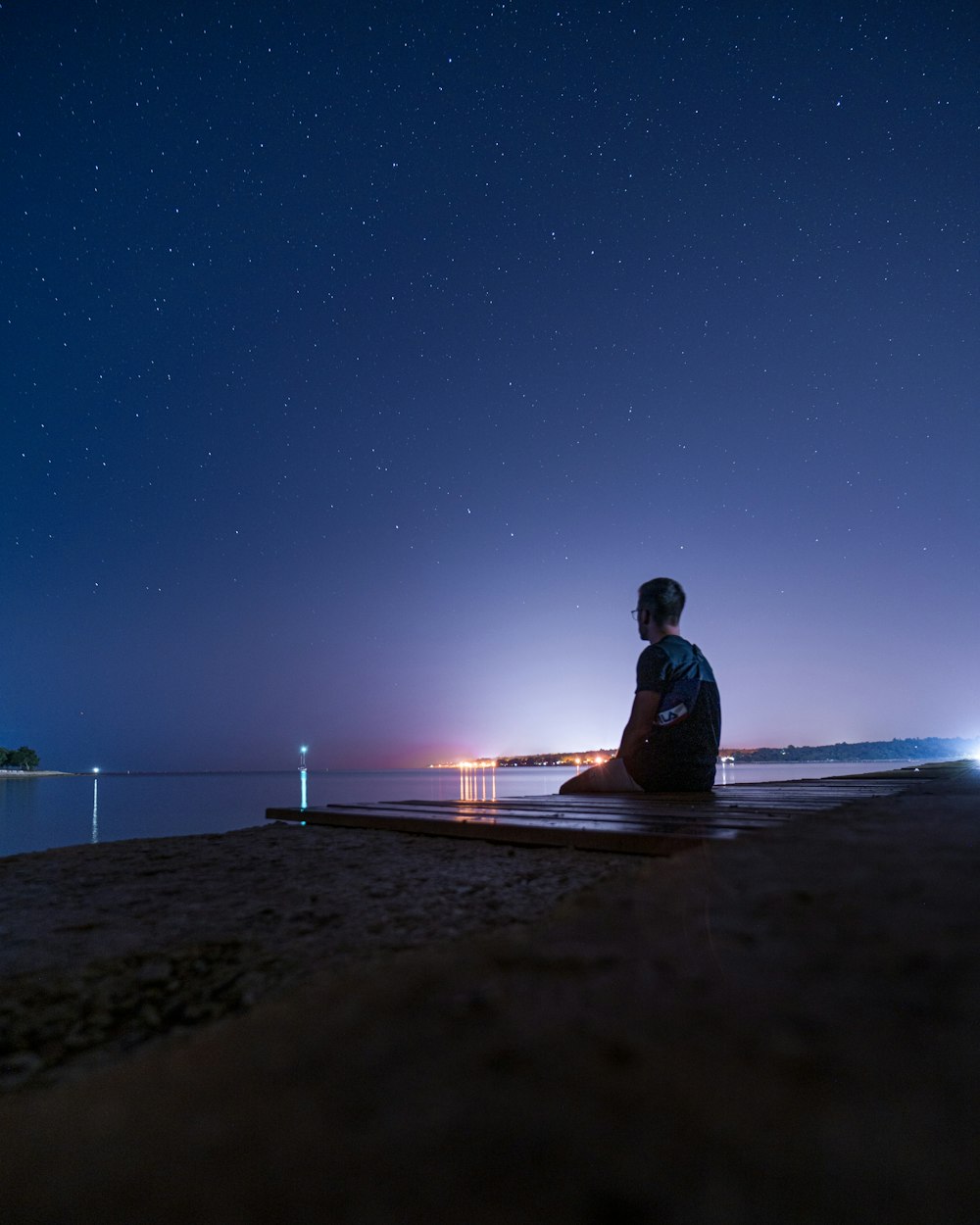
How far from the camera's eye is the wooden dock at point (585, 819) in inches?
73.9

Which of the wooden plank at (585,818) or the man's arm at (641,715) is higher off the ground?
the man's arm at (641,715)

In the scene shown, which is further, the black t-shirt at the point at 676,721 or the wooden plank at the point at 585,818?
the black t-shirt at the point at 676,721

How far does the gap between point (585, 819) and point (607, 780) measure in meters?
2.32

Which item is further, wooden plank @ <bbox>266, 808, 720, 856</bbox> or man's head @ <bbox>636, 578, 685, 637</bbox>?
man's head @ <bbox>636, 578, 685, 637</bbox>

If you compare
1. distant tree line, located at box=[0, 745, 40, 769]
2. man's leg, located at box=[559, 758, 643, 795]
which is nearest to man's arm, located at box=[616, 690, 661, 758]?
man's leg, located at box=[559, 758, 643, 795]

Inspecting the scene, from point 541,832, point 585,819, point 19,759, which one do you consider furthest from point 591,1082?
point 19,759

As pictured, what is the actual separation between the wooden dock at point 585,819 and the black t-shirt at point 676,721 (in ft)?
2.12

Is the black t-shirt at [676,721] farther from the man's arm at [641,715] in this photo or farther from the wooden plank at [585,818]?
the wooden plank at [585,818]

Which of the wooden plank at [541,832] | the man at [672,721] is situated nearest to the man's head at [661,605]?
the man at [672,721]

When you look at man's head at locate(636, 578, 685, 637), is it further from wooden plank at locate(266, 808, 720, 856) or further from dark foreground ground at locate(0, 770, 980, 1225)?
dark foreground ground at locate(0, 770, 980, 1225)

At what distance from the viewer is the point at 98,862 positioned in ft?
6.86

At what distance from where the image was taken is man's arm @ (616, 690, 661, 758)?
169 inches

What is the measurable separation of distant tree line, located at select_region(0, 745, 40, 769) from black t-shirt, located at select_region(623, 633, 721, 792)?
116487 mm

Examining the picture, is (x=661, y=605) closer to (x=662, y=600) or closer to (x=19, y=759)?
(x=662, y=600)
